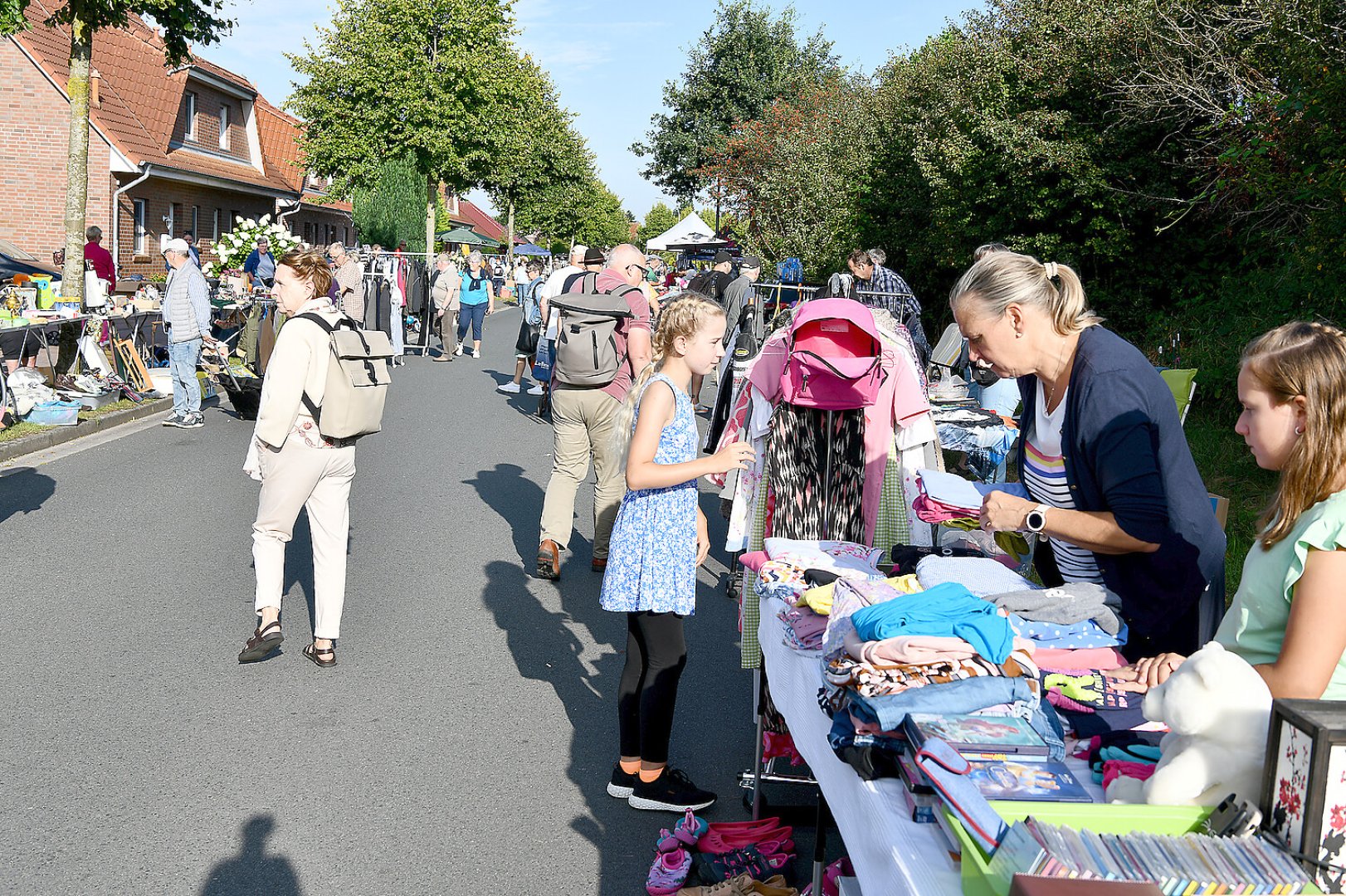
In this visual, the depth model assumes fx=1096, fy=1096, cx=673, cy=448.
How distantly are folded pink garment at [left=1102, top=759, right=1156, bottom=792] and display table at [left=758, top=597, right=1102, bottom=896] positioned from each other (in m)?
0.04

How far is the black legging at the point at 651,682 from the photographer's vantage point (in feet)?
13.6

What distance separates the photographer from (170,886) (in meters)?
3.64

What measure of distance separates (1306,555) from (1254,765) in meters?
0.51

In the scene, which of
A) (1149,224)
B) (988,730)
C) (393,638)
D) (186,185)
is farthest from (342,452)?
(186,185)

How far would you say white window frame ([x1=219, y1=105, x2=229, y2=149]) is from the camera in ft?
124

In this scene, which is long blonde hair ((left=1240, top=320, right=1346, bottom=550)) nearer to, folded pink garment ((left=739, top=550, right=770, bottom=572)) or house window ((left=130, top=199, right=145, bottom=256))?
folded pink garment ((left=739, top=550, right=770, bottom=572))

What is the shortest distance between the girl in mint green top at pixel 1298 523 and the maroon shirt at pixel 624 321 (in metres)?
5.22

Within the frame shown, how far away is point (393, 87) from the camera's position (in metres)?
37.4

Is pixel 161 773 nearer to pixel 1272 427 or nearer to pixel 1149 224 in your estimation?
pixel 1272 427

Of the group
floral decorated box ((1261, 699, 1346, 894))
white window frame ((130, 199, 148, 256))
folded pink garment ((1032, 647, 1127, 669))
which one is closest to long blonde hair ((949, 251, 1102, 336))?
folded pink garment ((1032, 647, 1127, 669))

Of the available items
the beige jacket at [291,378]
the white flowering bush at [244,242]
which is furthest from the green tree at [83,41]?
the beige jacket at [291,378]

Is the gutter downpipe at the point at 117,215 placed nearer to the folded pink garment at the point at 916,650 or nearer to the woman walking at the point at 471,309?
the woman walking at the point at 471,309

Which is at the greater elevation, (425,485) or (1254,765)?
(1254,765)

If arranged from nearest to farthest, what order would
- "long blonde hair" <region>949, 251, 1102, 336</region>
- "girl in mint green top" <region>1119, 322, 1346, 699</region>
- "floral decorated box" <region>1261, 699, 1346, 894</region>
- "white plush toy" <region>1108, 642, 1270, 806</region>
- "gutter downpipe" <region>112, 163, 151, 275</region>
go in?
1. "floral decorated box" <region>1261, 699, 1346, 894</region>
2. "white plush toy" <region>1108, 642, 1270, 806</region>
3. "girl in mint green top" <region>1119, 322, 1346, 699</region>
4. "long blonde hair" <region>949, 251, 1102, 336</region>
5. "gutter downpipe" <region>112, 163, 151, 275</region>
